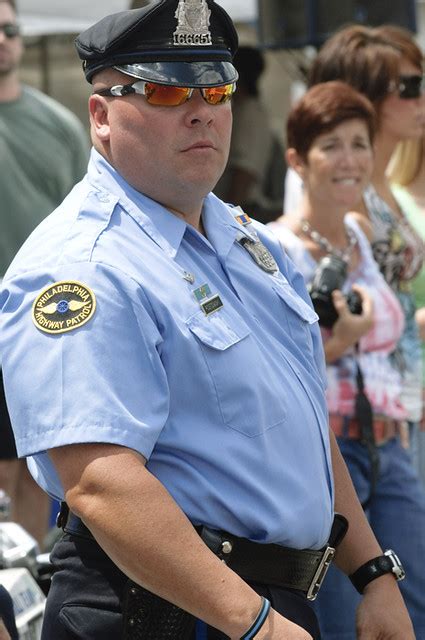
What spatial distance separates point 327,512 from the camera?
2803 mm

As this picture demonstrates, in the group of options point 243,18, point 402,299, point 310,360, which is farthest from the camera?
point 243,18

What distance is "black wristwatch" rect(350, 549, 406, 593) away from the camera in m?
3.06

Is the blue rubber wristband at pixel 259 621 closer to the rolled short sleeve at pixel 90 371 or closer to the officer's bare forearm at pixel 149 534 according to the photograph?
the officer's bare forearm at pixel 149 534

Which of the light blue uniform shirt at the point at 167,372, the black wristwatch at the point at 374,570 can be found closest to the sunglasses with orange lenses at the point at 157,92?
the light blue uniform shirt at the point at 167,372

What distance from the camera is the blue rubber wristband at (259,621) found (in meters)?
2.46

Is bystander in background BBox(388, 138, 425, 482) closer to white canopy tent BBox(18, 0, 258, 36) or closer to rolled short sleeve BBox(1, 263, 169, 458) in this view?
rolled short sleeve BBox(1, 263, 169, 458)

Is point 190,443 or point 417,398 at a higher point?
point 190,443

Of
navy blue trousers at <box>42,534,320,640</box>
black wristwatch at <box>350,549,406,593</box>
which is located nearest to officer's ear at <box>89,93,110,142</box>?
navy blue trousers at <box>42,534,320,640</box>

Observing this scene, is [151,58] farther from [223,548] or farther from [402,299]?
[402,299]

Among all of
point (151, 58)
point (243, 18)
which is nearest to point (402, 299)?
point (151, 58)

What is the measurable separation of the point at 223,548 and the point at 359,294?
1.69 meters

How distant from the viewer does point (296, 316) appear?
9.57 feet

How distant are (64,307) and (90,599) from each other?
1.97ft

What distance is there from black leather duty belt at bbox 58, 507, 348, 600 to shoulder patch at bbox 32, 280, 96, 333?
0.44 meters
